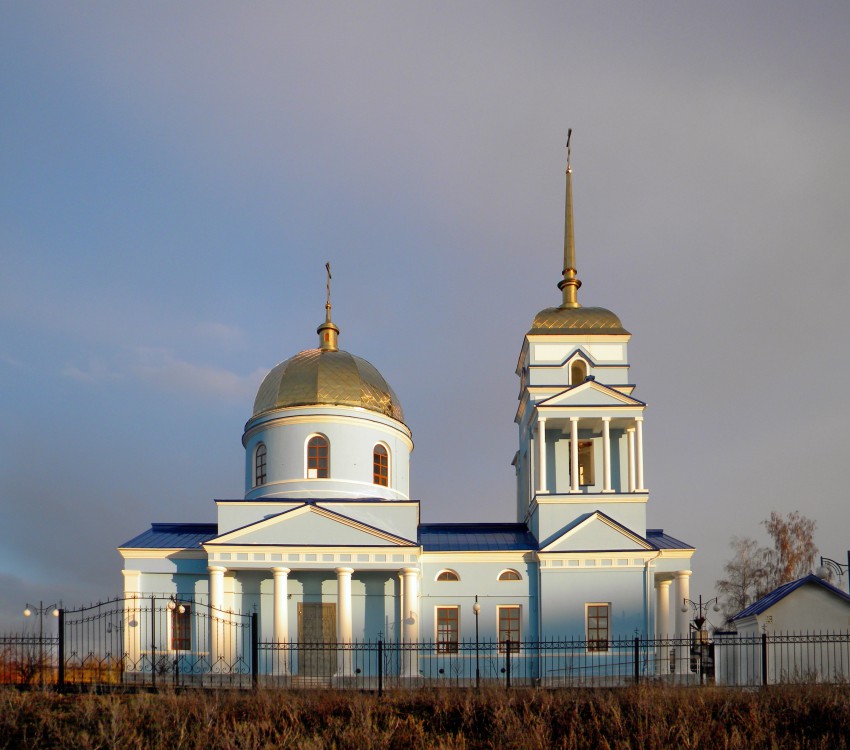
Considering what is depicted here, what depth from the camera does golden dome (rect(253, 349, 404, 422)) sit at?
98.7 ft

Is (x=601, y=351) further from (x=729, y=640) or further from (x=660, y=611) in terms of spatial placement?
(x=729, y=640)

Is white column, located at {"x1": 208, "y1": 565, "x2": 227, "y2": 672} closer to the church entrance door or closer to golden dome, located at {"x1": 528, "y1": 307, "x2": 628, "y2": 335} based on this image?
the church entrance door

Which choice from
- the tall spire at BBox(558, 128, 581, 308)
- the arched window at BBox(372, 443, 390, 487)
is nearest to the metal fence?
the arched window at BBox(372, 443, 390, 487)

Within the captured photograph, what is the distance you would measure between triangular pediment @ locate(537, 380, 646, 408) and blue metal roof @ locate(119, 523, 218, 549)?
33.1ft

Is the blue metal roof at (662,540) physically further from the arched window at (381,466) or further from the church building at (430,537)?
the arched window at (381,466)

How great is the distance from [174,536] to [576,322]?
42.3 ft

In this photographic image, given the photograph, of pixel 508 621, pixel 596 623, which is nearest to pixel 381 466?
pixel 508 621

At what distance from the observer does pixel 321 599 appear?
2744 cm

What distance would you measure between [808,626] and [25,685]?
49.1 ft

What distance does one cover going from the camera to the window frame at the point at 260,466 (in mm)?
30172

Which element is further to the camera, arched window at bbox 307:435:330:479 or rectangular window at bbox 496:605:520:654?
arched window at bbox 307:435:330:479

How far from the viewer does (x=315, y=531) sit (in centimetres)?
2677

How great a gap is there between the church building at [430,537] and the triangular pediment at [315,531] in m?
0.04

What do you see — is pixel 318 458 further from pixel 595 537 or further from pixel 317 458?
pixel 595 537
